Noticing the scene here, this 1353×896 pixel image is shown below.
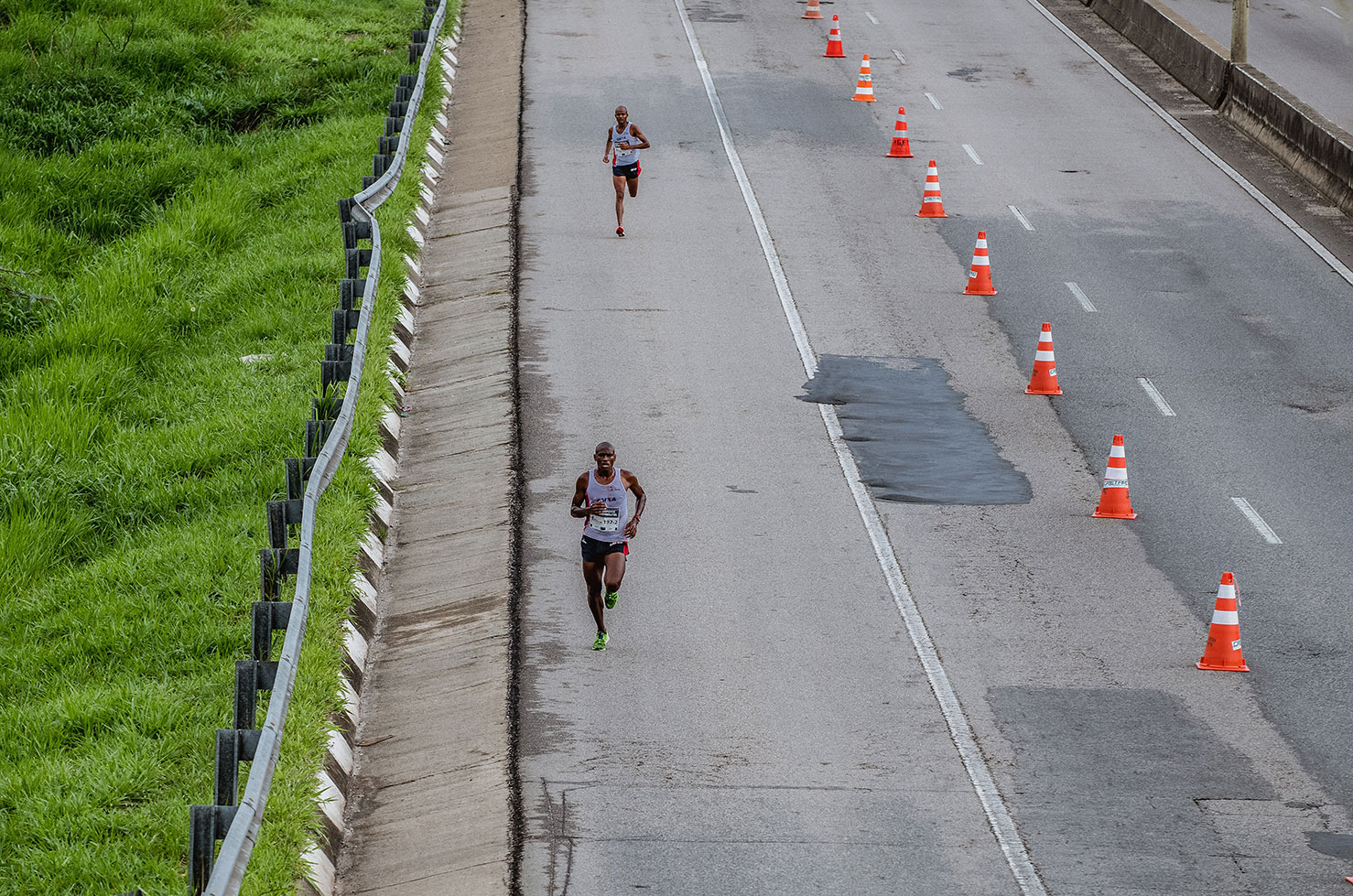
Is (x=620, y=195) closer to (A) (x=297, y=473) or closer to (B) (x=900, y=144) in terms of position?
(B) (x=900, y=144)

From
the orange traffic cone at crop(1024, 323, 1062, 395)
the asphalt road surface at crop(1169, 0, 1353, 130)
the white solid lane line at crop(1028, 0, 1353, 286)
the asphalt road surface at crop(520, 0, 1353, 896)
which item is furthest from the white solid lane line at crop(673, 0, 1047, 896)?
the asphalt road surface at crop(1169, 0, 1353, 130)

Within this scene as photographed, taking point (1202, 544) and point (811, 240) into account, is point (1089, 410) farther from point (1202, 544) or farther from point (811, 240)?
point (811, 240)

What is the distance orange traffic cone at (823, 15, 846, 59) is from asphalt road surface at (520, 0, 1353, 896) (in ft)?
18.0

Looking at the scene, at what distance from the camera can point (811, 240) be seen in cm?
2270

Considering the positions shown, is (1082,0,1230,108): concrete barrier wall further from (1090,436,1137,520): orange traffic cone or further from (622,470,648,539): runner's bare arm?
(622,470,648,539): runner's bare arm

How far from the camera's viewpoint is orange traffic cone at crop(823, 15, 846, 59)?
3341cm

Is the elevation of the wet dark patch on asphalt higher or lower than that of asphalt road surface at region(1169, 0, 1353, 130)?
lower

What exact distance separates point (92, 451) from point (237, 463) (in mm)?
1697

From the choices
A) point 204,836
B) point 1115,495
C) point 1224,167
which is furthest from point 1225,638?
point 1224,167

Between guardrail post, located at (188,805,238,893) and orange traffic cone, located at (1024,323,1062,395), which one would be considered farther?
orange traffic cone, located at (1024,323,1062,395)

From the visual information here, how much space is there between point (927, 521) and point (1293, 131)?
14835mm

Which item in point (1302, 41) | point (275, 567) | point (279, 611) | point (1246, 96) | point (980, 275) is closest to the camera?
point (279, 611)

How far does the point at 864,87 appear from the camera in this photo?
3033 centimetres

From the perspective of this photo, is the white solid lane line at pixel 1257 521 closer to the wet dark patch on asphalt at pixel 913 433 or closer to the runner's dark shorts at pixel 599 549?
the wet dark patch on asphalt at pixel 913 433
